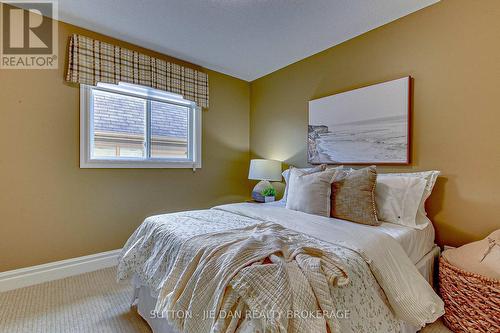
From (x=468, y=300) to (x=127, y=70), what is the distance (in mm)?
3507

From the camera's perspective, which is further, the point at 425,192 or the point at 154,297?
the point at 425,192

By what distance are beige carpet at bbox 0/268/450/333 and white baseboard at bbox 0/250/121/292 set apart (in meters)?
0.07

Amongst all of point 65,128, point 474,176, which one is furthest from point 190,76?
point 474,176

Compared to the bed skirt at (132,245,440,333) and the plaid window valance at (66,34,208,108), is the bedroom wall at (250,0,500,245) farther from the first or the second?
the plaid window valance at (66,34,208,108)

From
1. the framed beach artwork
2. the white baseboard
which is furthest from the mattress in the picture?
the white baseboard

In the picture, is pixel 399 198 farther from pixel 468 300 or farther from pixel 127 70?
pixel 127 70

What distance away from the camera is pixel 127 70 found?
2598 millimetres

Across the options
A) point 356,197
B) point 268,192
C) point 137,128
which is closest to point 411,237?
point 356,197

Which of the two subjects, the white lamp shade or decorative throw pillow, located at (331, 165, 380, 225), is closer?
decorative throw pillow, located at (331, 165, 380, 225)

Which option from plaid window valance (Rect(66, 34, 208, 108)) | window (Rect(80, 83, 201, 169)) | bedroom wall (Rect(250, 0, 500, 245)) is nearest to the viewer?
bedroom wall (Rect(250, 0, 500, 245))

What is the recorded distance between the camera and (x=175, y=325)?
1.08m

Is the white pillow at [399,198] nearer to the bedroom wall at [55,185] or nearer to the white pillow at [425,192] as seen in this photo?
the white pillow at [425,192]

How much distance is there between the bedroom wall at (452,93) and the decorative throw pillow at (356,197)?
535 mm

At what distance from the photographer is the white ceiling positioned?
6.63 ft
